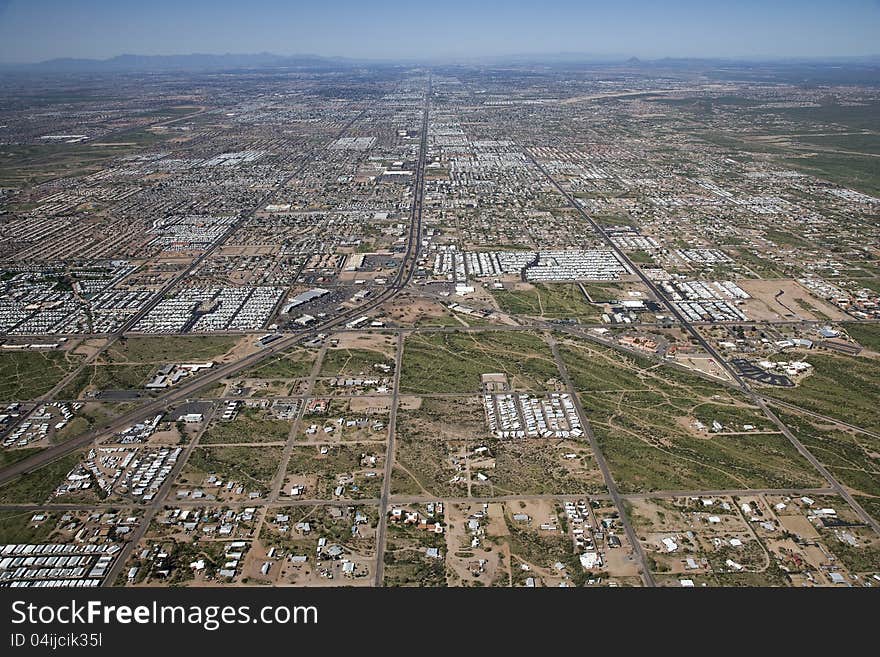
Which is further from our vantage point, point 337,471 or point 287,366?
point 287,366

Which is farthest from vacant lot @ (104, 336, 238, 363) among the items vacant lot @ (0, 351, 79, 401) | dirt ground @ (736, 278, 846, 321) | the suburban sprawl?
dirt ground @ (736, 278, 846, 321)

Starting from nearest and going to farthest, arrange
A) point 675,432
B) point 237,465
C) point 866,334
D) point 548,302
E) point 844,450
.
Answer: point 237,465, point 844,450, point 675,432, point 866,334, point 548,302

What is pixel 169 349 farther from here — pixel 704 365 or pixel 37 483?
pixel 704 365

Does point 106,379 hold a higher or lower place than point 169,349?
lower

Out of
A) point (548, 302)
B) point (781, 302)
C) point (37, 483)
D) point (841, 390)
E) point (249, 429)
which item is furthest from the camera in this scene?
point (548, 302)

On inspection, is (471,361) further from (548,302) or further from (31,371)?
(31,371)

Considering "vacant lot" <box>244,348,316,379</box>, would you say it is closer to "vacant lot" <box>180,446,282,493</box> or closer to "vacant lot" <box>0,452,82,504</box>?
"vacant lot" <box>180,446,282,493</box>

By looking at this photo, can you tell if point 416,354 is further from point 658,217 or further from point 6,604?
point 658,217

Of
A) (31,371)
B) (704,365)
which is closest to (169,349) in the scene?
(31,371)

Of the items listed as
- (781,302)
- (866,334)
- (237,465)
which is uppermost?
(781,302)

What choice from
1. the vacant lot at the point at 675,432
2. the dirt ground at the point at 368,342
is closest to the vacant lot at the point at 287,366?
the dirt ground at the point at 368,342

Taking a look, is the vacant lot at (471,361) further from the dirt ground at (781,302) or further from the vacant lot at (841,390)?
the dirt ground at (781,302)
